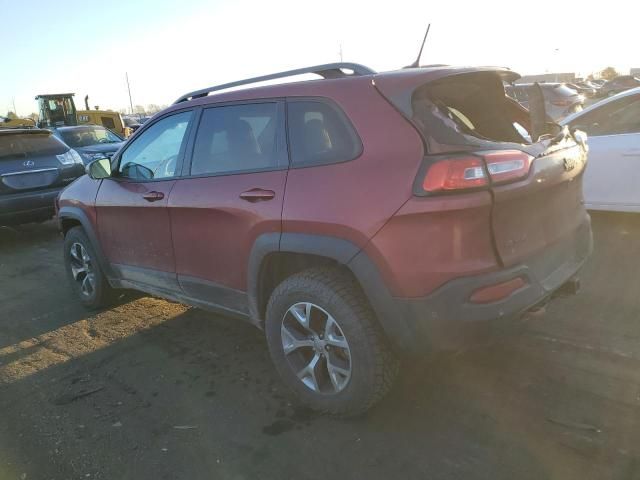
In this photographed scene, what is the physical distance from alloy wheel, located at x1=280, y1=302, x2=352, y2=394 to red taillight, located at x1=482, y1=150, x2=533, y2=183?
1.07 m

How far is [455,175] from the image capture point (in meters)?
2.34

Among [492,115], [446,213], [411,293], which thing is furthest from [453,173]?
[492,115]

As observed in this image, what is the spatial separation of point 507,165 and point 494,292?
0.59 meters

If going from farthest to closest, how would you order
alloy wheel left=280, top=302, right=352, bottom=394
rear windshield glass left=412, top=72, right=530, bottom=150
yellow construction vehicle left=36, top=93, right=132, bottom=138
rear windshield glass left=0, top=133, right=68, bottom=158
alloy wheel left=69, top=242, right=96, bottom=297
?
yellow construction vehicle left=36, top=93, right=132, bottom=138
rear windshield glass left=0, top=133, right=68, bottom=158
alloy wheel left=69, top=242, right=96, bottom=297
alloy wheel left=280, top=302, right=352, bottom=394
rear windshield glass left=412, top=72, right=530, bottom=150

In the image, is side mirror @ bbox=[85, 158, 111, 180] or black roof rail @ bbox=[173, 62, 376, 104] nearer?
black roof rail @ bbox=[173, 62, 376, 104]

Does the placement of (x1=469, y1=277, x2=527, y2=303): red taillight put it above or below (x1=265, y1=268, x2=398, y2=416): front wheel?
above

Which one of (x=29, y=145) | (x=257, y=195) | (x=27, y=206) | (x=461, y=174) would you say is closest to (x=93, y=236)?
(x=257, y=195)

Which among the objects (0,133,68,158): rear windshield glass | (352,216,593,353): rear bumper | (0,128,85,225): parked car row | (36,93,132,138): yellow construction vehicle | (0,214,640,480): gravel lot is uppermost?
(36,93,132,138): yellow construction vehicle

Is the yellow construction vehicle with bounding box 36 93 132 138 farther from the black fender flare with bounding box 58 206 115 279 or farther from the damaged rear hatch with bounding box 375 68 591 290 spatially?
the damaged rear hatch with bounding box 375 68 591 290

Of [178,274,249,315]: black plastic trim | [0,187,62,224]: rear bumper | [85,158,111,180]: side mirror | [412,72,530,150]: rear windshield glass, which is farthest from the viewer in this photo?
[0,187,62,224]: rear bumper

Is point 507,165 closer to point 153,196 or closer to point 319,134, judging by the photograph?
point 319,134

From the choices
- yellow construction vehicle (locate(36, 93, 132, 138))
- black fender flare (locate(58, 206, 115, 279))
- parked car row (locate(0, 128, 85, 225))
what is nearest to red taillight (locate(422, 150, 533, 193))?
black fender flare (locate(58, 206, 115, 279))

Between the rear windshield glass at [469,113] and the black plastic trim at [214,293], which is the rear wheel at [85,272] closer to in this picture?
the black plastic trim at [214,293]

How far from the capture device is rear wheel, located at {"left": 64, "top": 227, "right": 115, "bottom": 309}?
15.4 feet
